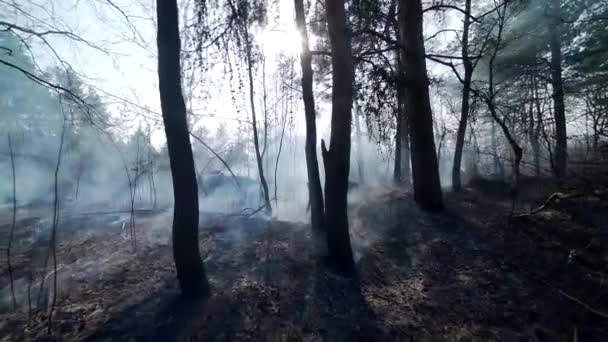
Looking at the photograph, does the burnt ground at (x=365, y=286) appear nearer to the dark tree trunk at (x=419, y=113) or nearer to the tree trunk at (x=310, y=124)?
the tree trunk at (x=310, y=124)

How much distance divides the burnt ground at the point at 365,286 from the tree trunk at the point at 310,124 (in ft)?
2.23

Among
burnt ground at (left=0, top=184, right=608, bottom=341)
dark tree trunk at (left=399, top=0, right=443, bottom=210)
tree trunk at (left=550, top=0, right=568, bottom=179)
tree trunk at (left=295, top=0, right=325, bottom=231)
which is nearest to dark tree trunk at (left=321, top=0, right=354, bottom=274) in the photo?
burnt ground at (left=0, top=184, right=608, bottom=341)

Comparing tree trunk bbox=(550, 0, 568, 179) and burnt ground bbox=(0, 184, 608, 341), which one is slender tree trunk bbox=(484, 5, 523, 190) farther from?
tree trunk bbox=(550, 0, 568, 179)

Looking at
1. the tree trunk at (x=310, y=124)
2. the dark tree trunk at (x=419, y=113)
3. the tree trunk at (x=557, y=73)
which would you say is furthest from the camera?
the tree trunk at (x=557, y=73)

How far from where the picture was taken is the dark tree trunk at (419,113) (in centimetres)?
783

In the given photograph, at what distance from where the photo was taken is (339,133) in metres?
5.32

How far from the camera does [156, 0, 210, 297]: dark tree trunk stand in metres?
4.00

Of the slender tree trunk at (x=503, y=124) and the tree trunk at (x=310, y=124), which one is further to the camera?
the tree trunk at (x=310, y=124)

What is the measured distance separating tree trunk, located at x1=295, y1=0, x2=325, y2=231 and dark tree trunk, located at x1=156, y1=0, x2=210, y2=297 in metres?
3.98

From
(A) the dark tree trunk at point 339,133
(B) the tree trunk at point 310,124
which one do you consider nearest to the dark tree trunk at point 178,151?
(A) the dark tree trunk at point 339,133

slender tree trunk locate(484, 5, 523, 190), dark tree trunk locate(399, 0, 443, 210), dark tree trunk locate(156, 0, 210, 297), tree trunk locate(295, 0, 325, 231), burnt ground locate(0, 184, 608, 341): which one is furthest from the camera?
dark tree trunk locate(399, 0, 443, 210)

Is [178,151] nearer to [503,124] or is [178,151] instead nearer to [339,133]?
[339,133]

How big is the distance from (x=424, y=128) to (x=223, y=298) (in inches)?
254

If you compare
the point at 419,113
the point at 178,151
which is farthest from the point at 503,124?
the point at 178,151
